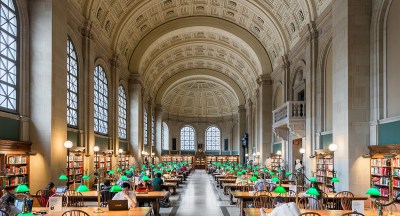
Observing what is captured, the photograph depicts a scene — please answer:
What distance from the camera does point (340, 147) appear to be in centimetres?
1500

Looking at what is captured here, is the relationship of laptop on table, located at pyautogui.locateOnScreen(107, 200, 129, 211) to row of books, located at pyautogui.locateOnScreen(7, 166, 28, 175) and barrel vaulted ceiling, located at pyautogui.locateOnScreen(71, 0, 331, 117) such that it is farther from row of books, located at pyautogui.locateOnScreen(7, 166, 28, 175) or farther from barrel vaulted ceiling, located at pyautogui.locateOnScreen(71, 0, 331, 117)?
barrel vaulted ceiling, located at pyautogui.locateOnScreen(71, 0, 331, 117)

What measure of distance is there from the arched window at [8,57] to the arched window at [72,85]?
13.8 feet

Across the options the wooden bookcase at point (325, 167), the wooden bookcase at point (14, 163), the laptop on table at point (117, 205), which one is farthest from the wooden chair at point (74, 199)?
the wooden bookcase at point (325, 167)

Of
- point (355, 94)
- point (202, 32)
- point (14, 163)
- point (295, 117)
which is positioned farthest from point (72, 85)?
point (202, 32)

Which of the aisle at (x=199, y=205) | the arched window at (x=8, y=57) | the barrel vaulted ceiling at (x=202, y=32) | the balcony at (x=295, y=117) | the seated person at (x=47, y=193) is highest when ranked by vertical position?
the barrel vaulted ceiling at (x=202, y=32)

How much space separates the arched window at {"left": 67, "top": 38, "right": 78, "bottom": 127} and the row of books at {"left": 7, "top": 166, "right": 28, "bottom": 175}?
4.38 metres

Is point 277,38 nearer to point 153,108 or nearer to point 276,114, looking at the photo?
point 276,114

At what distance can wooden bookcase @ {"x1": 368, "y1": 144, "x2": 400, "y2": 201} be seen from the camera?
39.3ft

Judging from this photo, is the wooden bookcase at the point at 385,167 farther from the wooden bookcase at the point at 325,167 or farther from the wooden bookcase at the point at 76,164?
the wooden bookcase at the point at 76,164

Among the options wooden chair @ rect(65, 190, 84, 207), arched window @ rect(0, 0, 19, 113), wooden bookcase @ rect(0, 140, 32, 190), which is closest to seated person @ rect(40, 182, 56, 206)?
wooden chair @ rect(65, 190, 84, 207)

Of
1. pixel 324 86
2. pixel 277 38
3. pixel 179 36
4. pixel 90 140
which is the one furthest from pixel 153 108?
pixel 324 86

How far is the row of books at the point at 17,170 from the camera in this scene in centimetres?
1228

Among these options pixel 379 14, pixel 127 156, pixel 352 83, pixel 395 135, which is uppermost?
pixel 379 14

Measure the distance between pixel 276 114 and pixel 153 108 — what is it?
22898 millimetres
